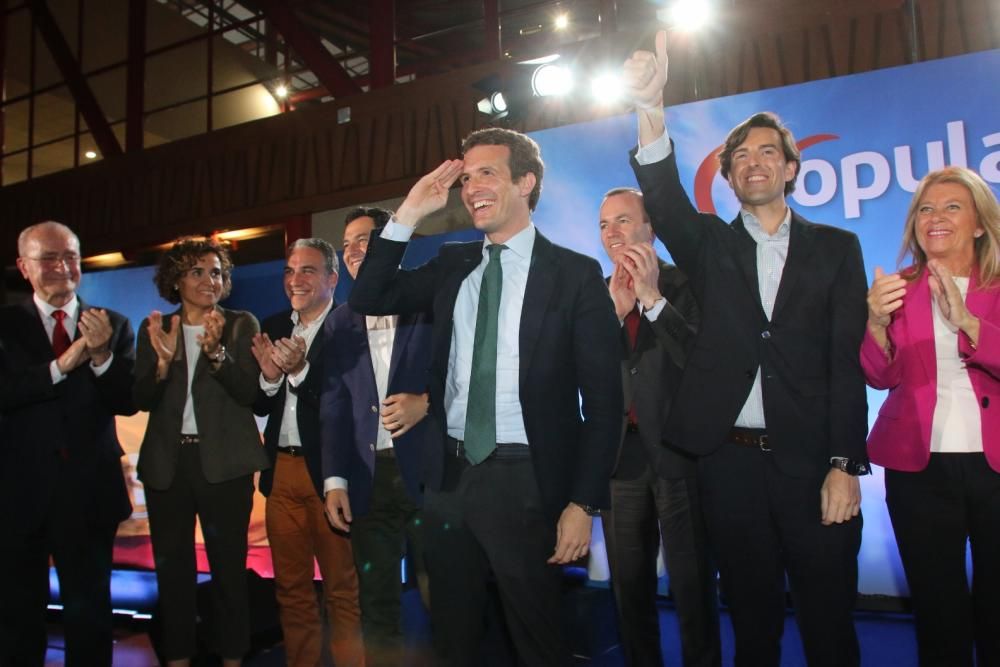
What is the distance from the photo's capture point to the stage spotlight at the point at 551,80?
4.25m

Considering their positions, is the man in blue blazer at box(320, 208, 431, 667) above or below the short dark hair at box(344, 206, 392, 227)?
below

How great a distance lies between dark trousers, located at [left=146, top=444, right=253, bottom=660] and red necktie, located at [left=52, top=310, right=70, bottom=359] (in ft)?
2.13

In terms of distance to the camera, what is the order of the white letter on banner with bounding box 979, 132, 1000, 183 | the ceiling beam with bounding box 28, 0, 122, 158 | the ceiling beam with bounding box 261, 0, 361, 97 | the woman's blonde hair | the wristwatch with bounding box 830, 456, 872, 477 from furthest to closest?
the ceiling beam with bounding box 28, 0, 122, 158
the ceiling beam with bounding box 261, 0, 361, 97
the white letter on banner with bounding box 979, 132, 1000, 183
the woman's blonde hair
the wristwatch with bounding box 830, 456, 872, 477

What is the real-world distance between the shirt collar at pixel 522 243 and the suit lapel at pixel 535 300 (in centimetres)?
2

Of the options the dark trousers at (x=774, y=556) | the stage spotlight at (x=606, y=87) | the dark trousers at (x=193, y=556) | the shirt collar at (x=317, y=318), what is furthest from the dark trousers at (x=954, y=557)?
the stage spotlight at (x=606, y=87)

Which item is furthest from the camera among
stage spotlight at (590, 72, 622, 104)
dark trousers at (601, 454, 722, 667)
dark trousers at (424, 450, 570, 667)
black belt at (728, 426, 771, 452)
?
stage spotlight at (590, 72, 622, 104)

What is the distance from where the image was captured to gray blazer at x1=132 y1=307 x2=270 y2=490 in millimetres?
2912

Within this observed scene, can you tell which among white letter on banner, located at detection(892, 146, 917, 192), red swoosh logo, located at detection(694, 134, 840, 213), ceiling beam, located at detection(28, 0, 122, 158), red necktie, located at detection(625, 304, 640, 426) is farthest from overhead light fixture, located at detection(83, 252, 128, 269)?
white letter on banner, located at detection(892, 146, 917, 192)

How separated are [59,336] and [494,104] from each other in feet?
8.38

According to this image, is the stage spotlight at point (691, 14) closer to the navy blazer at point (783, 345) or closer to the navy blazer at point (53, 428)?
the navy blazer at point (783, 345)

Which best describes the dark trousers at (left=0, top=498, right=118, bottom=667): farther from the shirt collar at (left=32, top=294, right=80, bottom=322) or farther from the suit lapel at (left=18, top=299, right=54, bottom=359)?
the shirt collar at (left=32, top=294, right=80, bottom=322)

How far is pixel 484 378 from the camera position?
181 cm

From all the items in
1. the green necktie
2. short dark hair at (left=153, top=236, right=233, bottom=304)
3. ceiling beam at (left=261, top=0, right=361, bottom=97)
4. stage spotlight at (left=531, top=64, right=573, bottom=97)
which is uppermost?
ceiling beam at (left=261, top=0, right=361, bottom=97)

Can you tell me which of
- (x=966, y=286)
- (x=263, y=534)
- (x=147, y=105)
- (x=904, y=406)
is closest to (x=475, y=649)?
(x=904, y=406)
